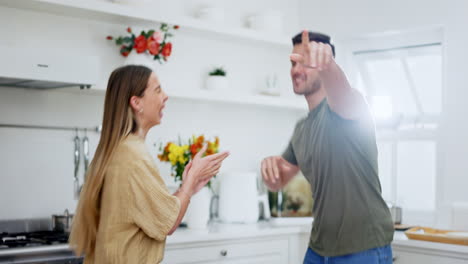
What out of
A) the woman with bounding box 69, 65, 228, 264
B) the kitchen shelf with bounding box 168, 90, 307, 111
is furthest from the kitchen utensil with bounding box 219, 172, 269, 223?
the woman with bounding box 69, 65, 228, 264

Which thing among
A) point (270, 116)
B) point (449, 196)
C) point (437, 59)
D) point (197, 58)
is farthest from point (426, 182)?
point (197, 58)

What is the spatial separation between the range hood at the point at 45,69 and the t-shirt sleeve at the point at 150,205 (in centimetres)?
102

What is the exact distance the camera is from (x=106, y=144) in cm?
214

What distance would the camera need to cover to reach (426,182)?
390 centimetres

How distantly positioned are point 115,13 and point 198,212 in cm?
121

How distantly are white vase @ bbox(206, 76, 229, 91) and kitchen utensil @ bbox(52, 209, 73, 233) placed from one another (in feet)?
4.09

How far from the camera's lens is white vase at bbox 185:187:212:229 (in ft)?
11.4

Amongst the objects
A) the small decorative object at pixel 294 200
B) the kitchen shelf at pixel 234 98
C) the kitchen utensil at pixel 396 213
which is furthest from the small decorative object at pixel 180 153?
the kitchen utensil at pixel 396 213

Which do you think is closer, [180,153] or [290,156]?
[290,156]

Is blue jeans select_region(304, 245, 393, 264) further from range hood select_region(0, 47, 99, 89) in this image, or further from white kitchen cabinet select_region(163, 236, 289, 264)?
range hood select_region(0, 47, 99, 89)

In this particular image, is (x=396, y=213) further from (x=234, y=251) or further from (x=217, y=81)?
(x=217, y=81)

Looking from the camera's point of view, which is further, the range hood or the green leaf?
the green leaf

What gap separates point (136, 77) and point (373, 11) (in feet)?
7.35

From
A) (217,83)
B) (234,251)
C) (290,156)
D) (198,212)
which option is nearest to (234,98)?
(217,83)
